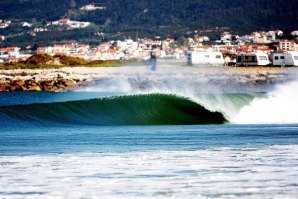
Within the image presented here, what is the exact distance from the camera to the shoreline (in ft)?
266

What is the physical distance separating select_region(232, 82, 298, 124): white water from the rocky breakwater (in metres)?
45.7

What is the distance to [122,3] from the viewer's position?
178 metres

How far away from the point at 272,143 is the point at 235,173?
17.4ft

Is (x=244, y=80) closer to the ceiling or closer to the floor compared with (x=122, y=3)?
closer to the floor

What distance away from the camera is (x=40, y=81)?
287ft

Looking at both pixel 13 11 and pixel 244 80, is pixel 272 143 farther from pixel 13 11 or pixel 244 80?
pixel 13 11

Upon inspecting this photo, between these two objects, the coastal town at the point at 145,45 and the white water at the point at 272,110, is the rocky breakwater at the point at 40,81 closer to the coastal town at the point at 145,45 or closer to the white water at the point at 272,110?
the coastal town at the point at 145,45

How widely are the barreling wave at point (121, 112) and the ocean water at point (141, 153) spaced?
38mm

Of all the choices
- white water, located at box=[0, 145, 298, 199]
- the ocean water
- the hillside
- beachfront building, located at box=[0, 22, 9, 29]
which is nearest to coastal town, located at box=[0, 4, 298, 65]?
the hillside

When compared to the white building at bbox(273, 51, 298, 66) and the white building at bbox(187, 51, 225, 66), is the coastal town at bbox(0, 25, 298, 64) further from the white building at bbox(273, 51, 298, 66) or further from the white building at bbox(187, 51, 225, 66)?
the white building at bbox(273, 51, 298, 66)

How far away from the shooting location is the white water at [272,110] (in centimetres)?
3103

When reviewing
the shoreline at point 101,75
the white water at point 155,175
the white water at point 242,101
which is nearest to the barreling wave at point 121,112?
the white water at point 242,101

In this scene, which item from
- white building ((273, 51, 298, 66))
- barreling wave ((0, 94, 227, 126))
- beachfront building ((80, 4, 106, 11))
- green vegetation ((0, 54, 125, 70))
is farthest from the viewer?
beachfront building ((80, 4, 106, 11))

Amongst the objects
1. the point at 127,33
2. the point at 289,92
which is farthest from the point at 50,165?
the point at 127,33
